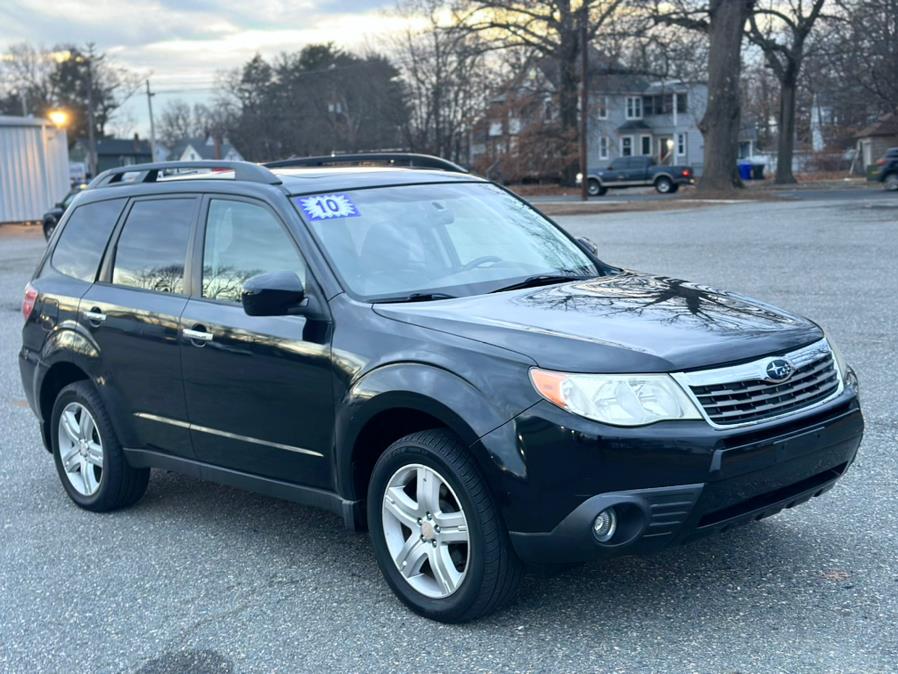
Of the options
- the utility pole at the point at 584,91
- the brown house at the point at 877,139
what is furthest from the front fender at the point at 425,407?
the brown house at the point at 877,139

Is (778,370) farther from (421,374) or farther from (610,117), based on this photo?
(610,117)

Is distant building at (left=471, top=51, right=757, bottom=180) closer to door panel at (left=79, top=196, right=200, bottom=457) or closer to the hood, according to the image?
door panel at (left=79, top=196, right=200, bottom=457)

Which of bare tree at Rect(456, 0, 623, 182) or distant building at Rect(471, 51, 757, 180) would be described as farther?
distant building at Rect(471, 51, 757, 180)

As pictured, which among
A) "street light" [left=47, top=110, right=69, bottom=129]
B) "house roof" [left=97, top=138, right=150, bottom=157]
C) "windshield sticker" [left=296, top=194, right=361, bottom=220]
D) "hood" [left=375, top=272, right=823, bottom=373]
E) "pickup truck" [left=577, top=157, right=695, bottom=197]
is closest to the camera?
"hood" [left=375, top=272, right=823, bottom=373]

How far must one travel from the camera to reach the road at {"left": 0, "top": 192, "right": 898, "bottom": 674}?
3.81 meters

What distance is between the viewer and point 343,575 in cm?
471

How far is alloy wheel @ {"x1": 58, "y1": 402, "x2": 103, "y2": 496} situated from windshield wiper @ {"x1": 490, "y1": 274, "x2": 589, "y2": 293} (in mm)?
2403

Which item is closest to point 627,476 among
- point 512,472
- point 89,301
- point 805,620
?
point 512,472

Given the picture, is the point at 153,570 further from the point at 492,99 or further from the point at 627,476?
the point at 492,99

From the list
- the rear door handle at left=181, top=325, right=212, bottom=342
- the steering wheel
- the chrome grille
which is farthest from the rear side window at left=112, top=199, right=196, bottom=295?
the chrome grille

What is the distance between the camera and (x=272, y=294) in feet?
14.4

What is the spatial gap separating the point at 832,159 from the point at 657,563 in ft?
246

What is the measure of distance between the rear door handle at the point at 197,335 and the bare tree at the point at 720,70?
36023mm

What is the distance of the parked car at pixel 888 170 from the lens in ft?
124
